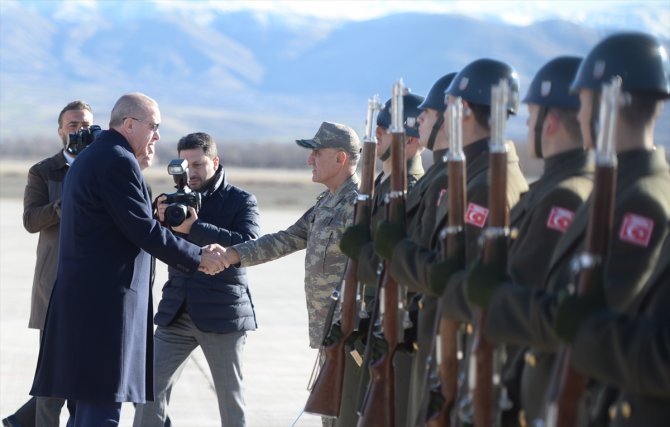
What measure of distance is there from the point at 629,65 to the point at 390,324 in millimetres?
1956

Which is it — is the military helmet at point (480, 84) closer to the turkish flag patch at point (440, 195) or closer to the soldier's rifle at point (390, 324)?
the soldier's rifle at point (390, 324)

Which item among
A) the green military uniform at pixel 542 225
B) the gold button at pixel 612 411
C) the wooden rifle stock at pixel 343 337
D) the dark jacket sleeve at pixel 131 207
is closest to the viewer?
Result: the gold button at pixel 612 411

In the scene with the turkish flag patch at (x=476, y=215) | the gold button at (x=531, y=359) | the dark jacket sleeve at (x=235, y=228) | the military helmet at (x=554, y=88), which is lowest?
the gold button at (x=531, y=359)

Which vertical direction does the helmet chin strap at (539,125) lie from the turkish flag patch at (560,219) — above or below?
above

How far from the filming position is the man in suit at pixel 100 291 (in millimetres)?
6012

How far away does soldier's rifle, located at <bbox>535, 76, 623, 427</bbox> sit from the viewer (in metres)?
3.30

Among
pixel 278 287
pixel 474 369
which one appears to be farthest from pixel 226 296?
pixel 278 287

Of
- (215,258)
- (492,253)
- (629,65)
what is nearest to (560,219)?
(492,253)

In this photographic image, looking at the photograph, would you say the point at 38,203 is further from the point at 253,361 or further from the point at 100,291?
the point at 253,361

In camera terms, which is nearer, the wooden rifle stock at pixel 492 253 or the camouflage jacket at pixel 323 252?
the wooden rifle stock at pixel 492 253

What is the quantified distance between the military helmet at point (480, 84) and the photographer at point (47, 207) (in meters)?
2.88

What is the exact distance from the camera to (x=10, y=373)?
395 inches

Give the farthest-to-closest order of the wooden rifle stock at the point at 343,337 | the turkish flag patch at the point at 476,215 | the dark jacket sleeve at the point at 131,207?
the dark jacket sleeve at the point at 131,207
the wooden rifle stock at the point at 343,337
the turkish flag patch at the point at 476,215

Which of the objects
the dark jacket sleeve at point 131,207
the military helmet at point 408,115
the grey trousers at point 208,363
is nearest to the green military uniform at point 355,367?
the military helmet at point 408,115
